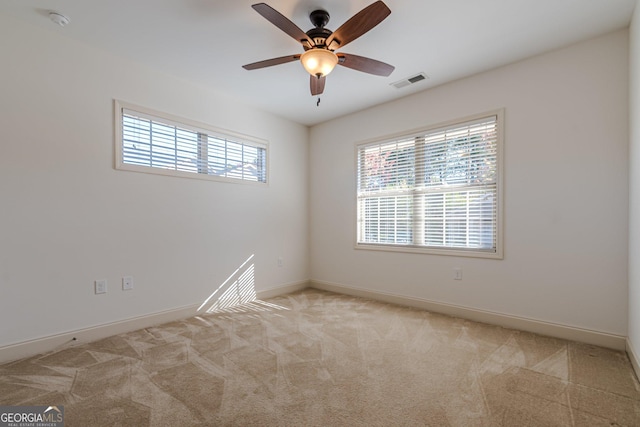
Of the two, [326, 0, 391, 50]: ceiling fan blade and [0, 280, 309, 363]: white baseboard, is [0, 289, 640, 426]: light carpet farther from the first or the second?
[326, 0, 391, 50]: ceiling fan blade

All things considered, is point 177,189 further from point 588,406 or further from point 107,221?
point 588,406

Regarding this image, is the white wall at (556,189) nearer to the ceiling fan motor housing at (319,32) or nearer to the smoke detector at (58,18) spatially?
the ceiling fan motor housing at (319,32)

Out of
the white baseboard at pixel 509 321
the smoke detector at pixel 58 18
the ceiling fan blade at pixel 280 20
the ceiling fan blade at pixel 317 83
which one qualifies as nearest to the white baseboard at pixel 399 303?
the white baseboard at pixel 509 321

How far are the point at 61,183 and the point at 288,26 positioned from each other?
2.35 metres

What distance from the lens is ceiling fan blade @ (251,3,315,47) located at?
1744 mm

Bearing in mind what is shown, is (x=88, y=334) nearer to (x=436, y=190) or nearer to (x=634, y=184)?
(x=436, y=190)

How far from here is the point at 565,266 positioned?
8.65ft

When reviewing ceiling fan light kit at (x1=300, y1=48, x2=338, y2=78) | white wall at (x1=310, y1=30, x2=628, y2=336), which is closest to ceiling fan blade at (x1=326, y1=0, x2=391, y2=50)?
ceiling fan light kit at (x1=300, y1=48, x2=338, y2=78)

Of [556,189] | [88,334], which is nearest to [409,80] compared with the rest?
[556,189]

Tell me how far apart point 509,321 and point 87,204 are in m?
4.23

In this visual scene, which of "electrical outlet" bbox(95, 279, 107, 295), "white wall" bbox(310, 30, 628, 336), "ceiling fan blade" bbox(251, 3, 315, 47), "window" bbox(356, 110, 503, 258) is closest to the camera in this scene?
"ceiling fan blade" bbox(251, 3, 315, 47)

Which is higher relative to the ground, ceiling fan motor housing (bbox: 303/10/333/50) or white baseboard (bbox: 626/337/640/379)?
ceiling fan motor housing (bbox: 303/10/333/50)

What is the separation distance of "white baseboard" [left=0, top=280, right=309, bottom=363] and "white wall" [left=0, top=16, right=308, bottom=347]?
53 mm

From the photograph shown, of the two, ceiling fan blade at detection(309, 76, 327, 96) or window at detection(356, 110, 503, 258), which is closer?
ceiling fan blade at detection(309, 76, 327, 96)
